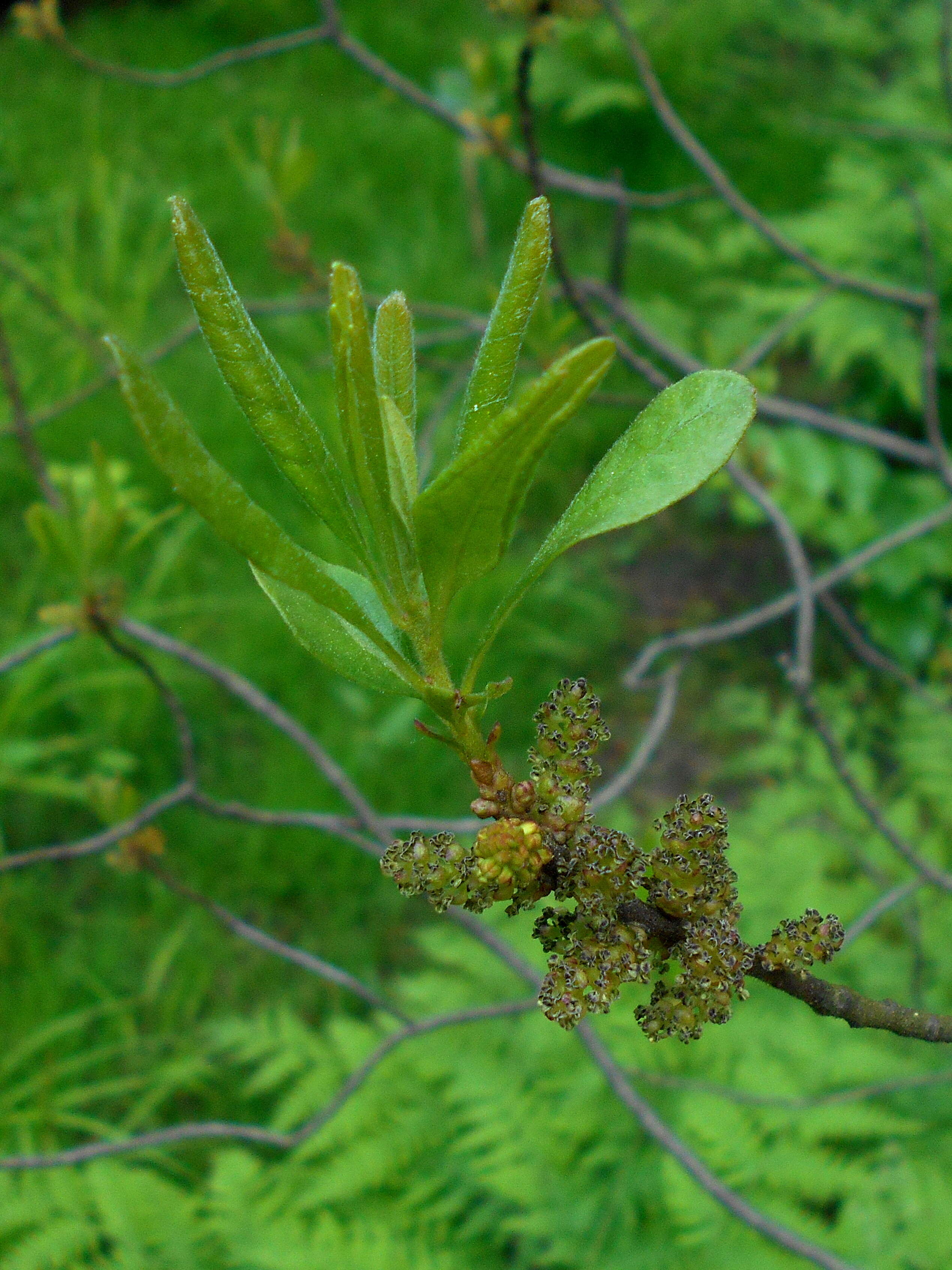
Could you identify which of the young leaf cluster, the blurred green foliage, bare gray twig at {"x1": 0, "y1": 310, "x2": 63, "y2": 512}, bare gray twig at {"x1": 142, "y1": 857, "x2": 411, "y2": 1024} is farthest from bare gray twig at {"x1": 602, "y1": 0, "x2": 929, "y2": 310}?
the young leaf cluster

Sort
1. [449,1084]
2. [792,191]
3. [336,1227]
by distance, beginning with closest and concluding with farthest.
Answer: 1. [336,1227]
2. [449,1084]
3. [792,191]

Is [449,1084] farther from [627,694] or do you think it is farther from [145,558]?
[145,558]

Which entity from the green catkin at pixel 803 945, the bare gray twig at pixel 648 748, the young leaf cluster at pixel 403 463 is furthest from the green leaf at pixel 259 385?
the bare gray twig at pixel 648 748

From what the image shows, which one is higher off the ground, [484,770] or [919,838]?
[919,838]

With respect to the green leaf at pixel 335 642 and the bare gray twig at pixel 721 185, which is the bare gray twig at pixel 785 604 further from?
the green leaf at pixel 335 642

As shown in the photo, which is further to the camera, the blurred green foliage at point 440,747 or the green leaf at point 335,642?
the blurred green foliage at point 440,747

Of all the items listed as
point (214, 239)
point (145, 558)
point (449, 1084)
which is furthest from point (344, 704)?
point (214, 239)

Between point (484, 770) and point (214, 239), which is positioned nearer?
point (484, 770)

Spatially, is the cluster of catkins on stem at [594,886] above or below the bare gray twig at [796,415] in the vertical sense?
below
